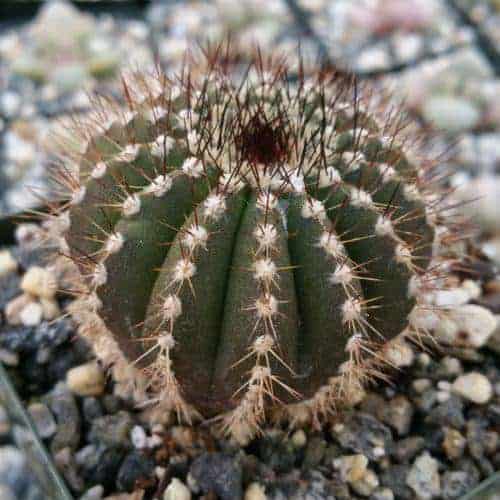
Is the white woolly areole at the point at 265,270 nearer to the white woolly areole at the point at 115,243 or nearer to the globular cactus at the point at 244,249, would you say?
the globular cactus at the point at 244,249

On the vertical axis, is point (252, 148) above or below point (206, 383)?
above

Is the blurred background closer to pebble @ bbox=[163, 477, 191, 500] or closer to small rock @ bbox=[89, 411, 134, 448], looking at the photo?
small rock @ bbox=[89, 411, 134, 448]

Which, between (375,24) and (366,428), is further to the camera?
(375,24)

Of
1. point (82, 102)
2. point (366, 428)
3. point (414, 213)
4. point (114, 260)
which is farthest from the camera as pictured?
point (82, 102)

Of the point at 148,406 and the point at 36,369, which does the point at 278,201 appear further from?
the point at 36,369

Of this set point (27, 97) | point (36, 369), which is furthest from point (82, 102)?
point (36, 369)

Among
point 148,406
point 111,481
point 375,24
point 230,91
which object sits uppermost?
point 375,24

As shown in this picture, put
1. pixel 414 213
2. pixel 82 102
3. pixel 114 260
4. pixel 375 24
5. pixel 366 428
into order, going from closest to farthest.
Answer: pixel 114 260 < pixel 414 213 < pixel 366 428 < pixel 82 102 < pixel 375 24

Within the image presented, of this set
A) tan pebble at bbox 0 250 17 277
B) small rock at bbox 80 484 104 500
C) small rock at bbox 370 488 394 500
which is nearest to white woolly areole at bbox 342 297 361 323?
small rock at bbox 370 488 394 500
